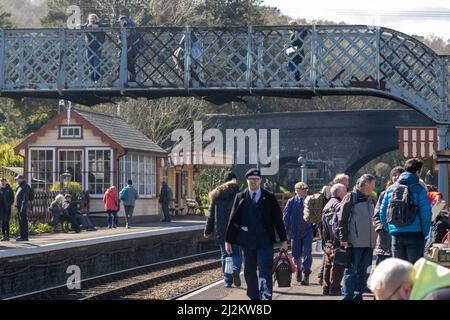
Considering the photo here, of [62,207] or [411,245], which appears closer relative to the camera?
[411,245]

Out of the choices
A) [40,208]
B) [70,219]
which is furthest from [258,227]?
[40,208]

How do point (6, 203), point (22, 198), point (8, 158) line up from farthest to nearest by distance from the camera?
point (8, 158) < point (6, 203) < point (22, 198)

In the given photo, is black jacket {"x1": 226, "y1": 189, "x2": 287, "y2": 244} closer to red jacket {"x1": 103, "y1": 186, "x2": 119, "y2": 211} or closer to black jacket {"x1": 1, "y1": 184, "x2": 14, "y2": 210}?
black jacket {"x1": 1, "y1": 184, "x2": 14, "y2": 210}

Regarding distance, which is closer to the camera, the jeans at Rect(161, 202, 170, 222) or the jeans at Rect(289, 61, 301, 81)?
the jeans at Rect(289, 61, 301, 81)

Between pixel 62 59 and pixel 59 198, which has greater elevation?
pixel 62 59

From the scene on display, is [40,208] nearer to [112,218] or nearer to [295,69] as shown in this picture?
[112,218]

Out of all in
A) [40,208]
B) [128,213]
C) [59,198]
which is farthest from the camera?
[128,213]

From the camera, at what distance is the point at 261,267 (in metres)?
12.4

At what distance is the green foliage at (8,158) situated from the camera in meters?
46.2

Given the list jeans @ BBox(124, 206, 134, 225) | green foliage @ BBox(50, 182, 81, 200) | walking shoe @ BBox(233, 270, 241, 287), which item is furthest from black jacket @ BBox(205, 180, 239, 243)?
green foliage @ BBox(50, 182, 81, 200)

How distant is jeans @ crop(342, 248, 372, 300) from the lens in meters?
13.0

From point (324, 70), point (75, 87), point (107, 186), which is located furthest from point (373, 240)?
point (107, 186)

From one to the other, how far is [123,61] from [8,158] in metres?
23.8
